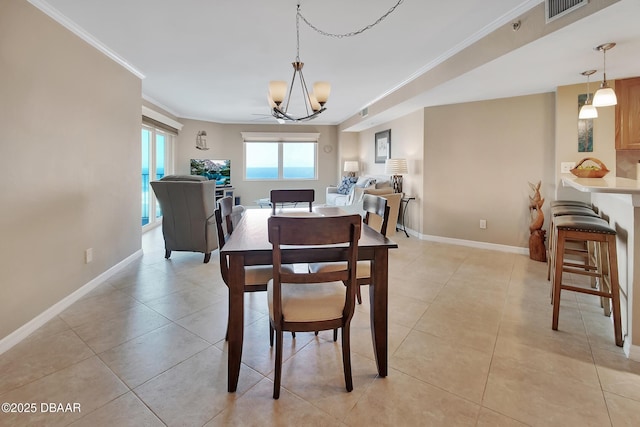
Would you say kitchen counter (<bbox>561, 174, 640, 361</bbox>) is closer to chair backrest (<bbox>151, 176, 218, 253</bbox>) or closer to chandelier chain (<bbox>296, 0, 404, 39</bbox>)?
chandelier chain (<bbox>296, 0, 404, 39</bbox>)

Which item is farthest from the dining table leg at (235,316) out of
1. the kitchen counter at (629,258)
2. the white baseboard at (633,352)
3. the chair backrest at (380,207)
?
the white baseboard at (633,352)

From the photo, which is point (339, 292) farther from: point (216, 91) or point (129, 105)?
point (216, 91)

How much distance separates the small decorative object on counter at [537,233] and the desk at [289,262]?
314 cm

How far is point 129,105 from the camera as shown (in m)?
3.60

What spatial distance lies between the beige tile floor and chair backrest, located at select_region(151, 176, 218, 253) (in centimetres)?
102

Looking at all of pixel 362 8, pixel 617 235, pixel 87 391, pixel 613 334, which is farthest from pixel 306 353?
pixel 362 8

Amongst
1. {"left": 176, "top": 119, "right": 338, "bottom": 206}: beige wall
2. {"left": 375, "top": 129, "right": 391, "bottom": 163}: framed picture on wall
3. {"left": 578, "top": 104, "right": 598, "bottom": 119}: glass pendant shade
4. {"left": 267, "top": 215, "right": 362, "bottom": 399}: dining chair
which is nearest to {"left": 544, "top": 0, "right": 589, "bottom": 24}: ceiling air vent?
{"left": 578, "top": 104, "right": 598, "bottom": 119}: glass pendant shade

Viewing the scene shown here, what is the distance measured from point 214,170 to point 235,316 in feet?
22.2

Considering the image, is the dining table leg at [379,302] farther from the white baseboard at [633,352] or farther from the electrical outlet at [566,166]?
the electrical outlet at [566,166]

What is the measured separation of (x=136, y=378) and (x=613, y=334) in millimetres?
3051

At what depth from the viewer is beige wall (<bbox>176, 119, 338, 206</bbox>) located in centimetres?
729

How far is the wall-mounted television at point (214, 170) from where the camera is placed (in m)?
7.38

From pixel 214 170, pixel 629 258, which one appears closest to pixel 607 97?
pixel 629 258

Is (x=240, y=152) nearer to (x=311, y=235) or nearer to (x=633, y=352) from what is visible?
(x=311, y=235)
